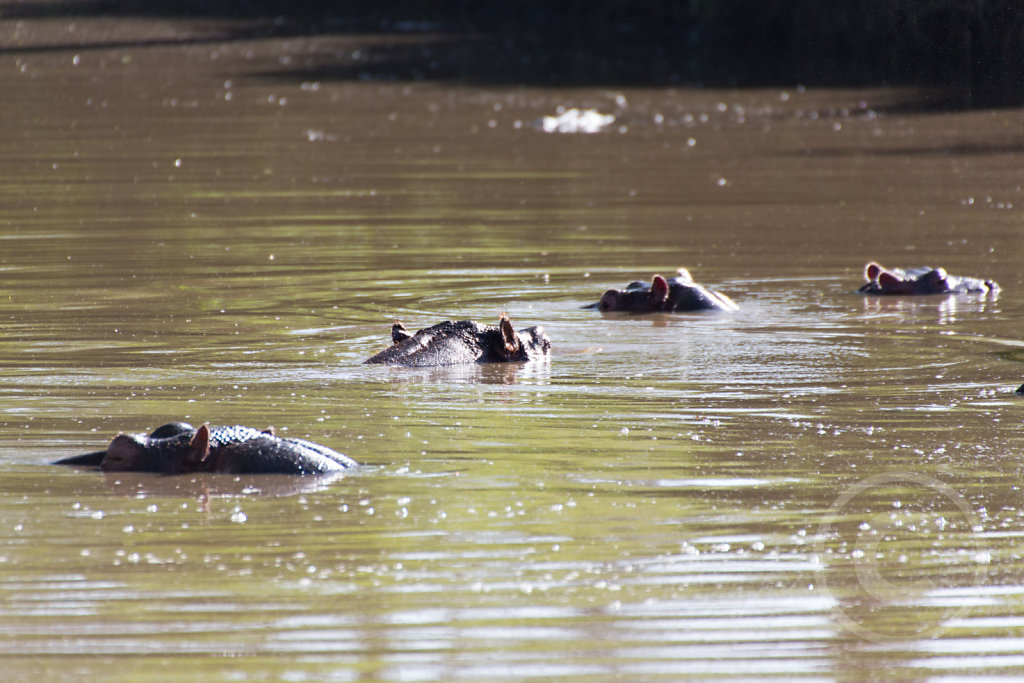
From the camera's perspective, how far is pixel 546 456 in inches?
271

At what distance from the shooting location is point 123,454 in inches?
258

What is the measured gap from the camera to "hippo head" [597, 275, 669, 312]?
35.5 feet

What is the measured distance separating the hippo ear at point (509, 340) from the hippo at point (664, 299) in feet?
5.94

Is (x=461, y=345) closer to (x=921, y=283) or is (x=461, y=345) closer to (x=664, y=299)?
(x=664, y=299)

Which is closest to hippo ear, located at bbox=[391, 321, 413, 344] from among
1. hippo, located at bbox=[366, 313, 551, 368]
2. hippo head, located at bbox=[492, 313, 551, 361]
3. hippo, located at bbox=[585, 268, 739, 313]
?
hippo, located at bbox=[366, 313, 551, 368]

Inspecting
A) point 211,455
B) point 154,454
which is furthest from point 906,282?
point 154,454

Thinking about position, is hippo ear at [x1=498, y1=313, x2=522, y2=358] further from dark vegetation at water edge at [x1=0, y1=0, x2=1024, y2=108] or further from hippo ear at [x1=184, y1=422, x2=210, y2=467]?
dark vegetation at water edge at [x1=0, y1=0, x2=1024, y2=108]

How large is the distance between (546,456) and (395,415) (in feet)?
3.33

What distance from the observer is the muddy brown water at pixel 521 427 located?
Answer: 4.84 meters

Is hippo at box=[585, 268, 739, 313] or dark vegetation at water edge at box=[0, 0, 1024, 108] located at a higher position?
dark vegetation at water edge at box=[0, 0, 1024, 108]

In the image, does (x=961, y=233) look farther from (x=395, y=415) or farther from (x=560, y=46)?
(x=560, y=46)

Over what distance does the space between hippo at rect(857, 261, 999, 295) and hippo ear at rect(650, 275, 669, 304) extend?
1.46m

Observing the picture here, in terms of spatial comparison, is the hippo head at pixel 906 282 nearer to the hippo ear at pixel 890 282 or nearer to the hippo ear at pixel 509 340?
the hippo ear at pixel 890 282

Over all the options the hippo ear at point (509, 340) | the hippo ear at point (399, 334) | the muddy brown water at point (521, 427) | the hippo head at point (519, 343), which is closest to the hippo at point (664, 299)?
the muddy brown water at point (521, 427)
